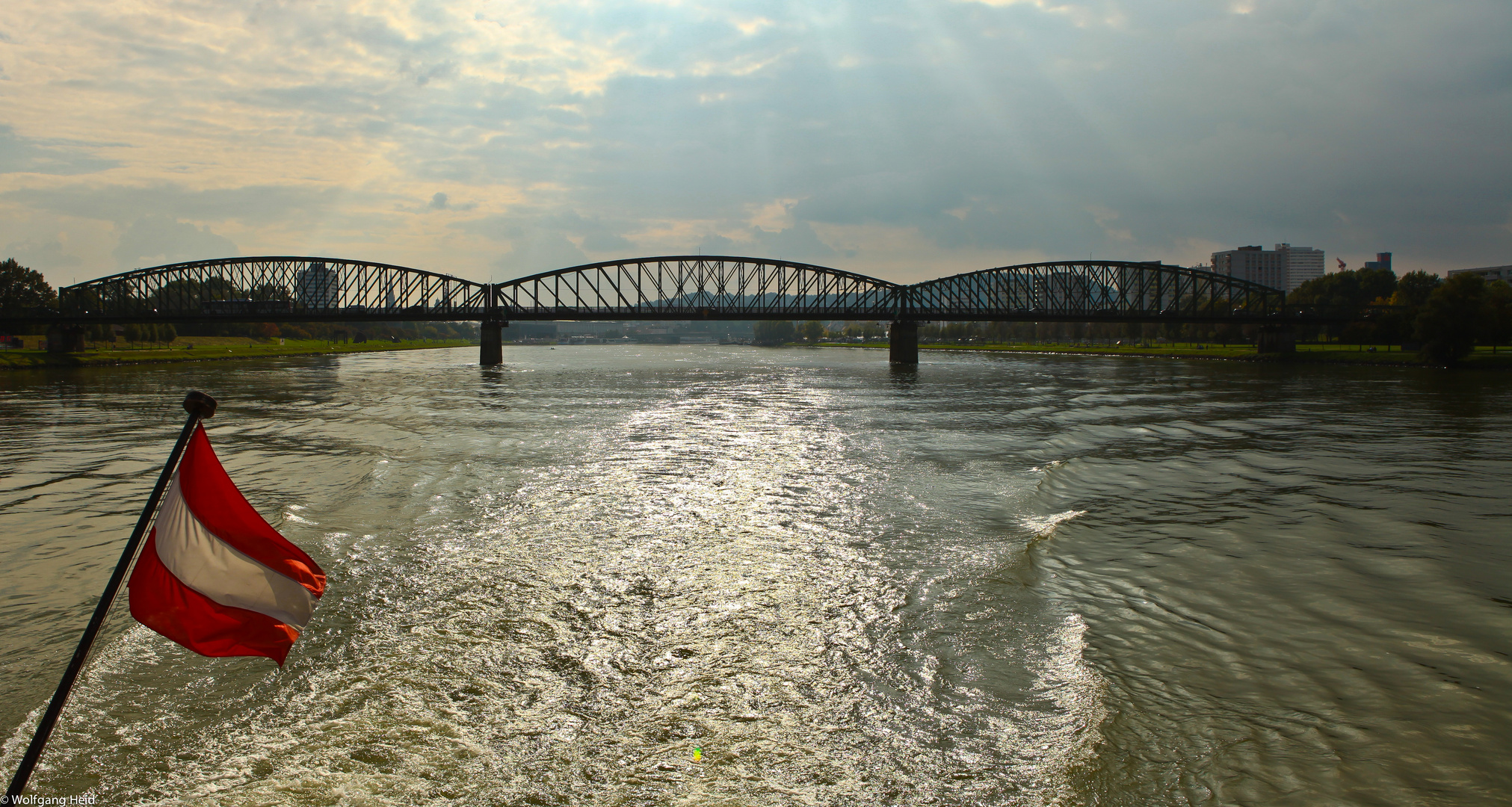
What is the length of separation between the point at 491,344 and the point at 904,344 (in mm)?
69414

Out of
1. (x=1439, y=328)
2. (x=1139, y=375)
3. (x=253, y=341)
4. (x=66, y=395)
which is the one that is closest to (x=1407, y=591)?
(x=66, y=395)

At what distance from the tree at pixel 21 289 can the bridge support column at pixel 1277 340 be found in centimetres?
21424

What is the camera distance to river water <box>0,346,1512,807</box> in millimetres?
7543

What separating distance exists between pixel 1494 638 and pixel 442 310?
16118 centimetres

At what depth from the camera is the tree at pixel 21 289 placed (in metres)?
142

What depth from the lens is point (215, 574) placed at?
5770 millimetres

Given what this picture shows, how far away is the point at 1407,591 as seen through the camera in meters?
13.0

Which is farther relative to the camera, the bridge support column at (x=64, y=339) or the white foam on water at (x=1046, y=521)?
the bridge support column at (x=64, y=339)

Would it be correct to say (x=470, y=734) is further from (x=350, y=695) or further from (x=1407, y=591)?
(x=1407, y=591)

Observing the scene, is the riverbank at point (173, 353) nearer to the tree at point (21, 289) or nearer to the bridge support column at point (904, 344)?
the tree at point (21, 289)

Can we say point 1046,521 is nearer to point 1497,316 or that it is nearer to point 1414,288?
point 1497,316

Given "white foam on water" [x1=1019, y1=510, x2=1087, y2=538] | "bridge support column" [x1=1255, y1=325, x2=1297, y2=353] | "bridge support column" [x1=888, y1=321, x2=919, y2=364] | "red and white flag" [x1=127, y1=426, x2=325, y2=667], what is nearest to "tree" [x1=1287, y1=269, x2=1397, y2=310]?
"bridge support column" [x1=1255, y1=325, x2=1297, y2=353]

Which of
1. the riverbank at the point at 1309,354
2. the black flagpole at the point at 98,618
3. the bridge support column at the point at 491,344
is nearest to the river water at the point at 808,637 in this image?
the black flagpole at the point at 98,618

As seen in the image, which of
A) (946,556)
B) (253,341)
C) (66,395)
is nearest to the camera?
(946,556)
